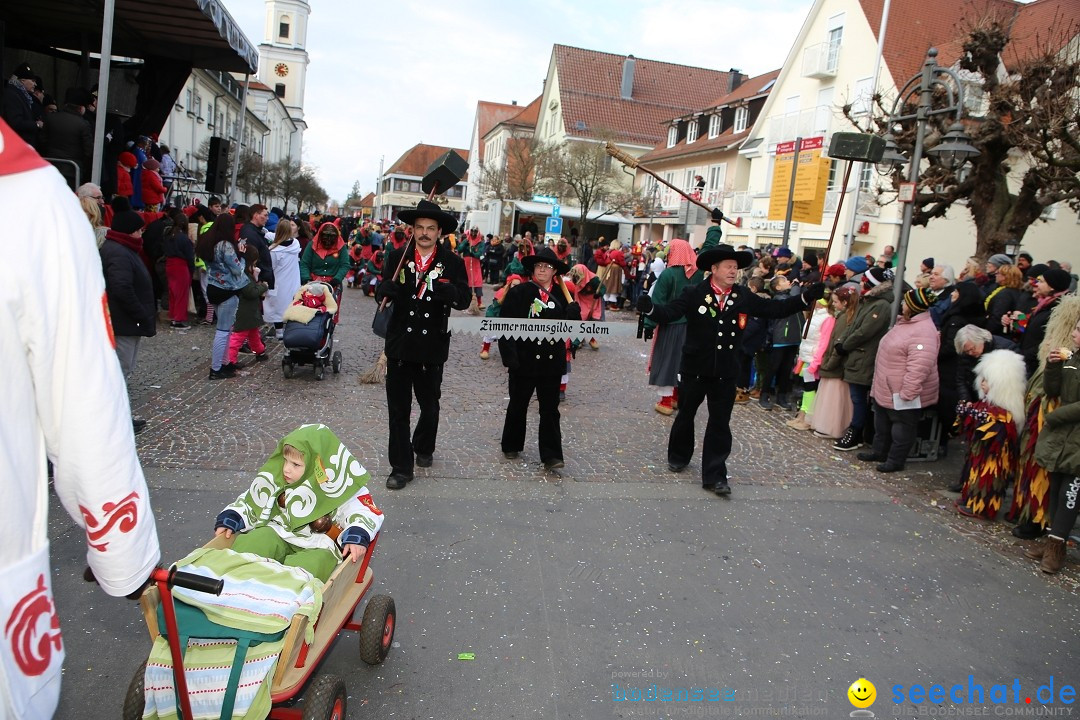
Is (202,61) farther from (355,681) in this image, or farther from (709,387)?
(355,681)

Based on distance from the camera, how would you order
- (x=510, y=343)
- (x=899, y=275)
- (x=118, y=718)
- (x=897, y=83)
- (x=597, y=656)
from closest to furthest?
1. (x=118, y=718)
2. (x=597, y=656)
3. (x=510, y=343)
4. (x=899, y=275)
5. (x=897, y=83)

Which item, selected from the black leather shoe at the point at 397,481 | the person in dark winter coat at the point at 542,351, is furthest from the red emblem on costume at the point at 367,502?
the person in dark winter coat at the point at 542,351

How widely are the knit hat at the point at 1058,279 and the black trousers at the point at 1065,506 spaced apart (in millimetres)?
2274

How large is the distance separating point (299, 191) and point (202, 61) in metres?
32.3

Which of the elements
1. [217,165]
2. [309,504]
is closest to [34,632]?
[309,504]

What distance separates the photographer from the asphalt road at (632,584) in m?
3.50

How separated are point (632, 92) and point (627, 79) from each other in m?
0.96

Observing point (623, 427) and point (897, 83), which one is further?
point (897, 83)

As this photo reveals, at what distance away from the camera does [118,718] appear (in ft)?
10.0

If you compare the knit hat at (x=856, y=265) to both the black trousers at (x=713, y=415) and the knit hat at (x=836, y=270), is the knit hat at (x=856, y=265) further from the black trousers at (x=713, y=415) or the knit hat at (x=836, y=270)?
the black trousers at (x=713, y=415)

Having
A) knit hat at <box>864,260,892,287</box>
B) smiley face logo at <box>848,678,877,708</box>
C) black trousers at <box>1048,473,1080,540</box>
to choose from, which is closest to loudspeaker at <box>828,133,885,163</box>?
knit hat at <box>864,260,892,287</box>

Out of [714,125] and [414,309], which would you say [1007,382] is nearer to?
[414,309]

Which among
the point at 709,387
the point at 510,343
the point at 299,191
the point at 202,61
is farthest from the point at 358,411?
the point at 299,191

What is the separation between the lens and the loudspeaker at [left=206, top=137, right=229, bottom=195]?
584 inches
